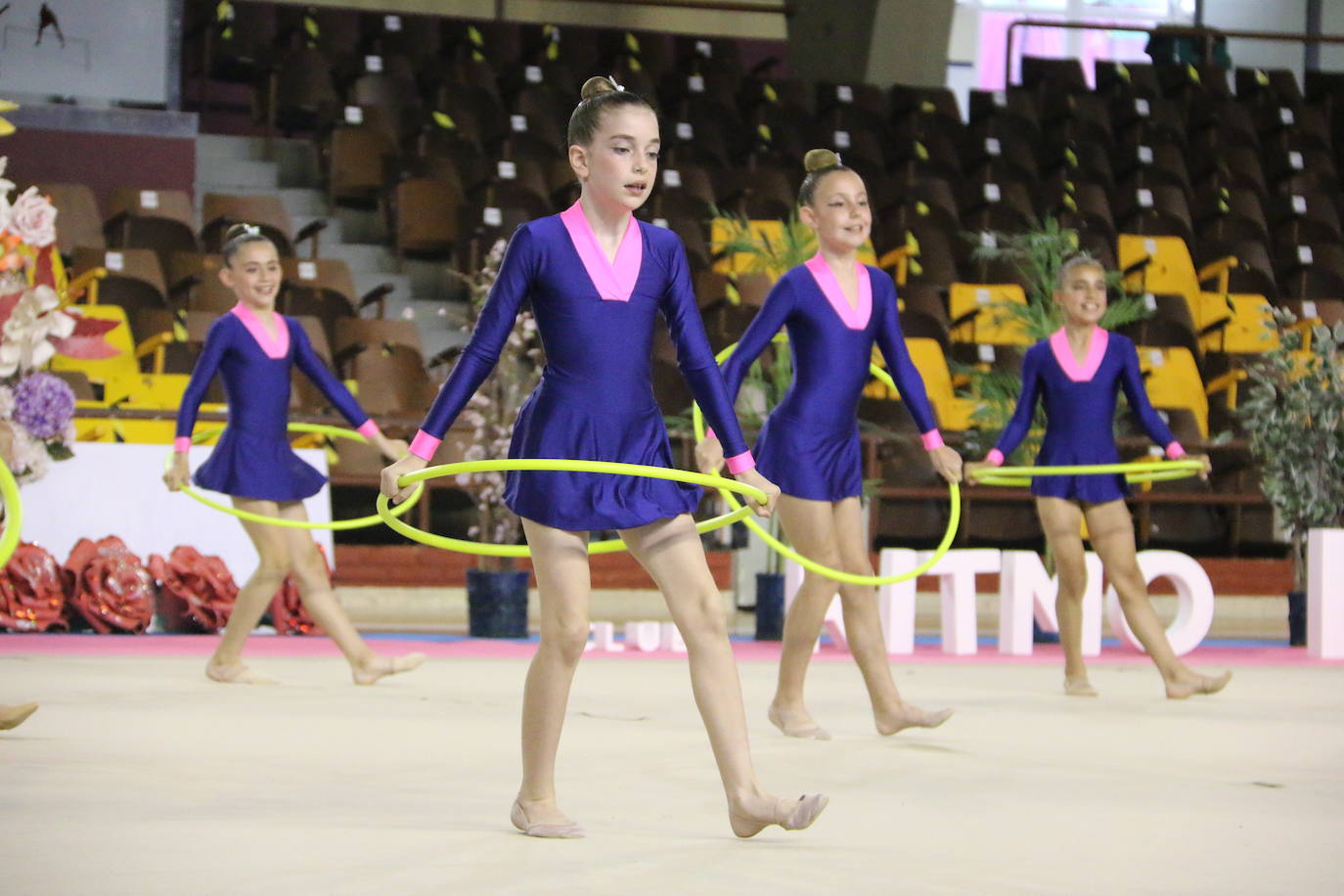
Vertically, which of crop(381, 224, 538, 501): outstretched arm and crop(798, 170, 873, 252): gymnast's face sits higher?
crop(798, 170, 873, 252): gymnast's face

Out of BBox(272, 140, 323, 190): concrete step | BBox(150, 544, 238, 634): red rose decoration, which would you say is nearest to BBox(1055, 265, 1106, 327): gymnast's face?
BBox(150, 544, 238, 634): red rose decoration

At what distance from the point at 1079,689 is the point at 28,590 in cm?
496

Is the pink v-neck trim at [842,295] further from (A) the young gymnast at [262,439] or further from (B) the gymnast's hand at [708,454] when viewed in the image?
(A) the young gymnast at [262,439]

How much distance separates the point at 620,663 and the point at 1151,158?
9.24m

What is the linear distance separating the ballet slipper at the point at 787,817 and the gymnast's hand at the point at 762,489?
524 mm

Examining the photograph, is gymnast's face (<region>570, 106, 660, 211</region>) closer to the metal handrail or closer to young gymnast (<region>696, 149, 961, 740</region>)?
young gymnast (<region>696, 149, 961, 740</region>)

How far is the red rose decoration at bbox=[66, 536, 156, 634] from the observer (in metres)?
8.15

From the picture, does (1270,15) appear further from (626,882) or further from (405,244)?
(626,882)

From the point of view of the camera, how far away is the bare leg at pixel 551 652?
320cm

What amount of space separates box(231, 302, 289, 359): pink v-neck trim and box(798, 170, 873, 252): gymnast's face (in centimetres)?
224

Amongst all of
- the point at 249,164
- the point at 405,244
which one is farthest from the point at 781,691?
the point at 249,164

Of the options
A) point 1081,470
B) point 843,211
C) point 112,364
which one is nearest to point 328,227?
point 112,364

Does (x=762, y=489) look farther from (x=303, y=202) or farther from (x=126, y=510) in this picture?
(x=303, y=202)

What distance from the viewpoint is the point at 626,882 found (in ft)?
8.80
